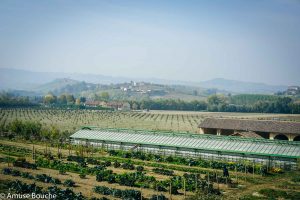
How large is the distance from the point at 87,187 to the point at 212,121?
36.1m

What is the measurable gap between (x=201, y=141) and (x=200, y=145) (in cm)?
111

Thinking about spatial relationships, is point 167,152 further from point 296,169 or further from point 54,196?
point 54,196

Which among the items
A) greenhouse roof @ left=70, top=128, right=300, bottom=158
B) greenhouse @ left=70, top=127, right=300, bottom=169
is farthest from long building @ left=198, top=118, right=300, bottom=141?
greenhouse @ left=70, top=127, right=300, bottom=169

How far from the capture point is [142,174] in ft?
120

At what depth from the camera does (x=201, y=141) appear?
48781mm

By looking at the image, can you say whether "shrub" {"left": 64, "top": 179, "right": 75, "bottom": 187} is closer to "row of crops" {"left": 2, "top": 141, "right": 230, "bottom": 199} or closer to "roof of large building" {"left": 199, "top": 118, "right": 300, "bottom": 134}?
"row of crops" {"left": 2, "top": 141, "right": 230, "bottom": 199}

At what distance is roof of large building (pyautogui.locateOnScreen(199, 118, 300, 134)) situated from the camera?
5836 cm

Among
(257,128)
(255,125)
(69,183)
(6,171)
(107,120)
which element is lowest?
(107,120)

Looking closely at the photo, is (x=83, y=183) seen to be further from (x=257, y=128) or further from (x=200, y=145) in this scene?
(x=257, y=128)

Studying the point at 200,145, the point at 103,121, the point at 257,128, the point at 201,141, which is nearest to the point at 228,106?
the point at 103,121

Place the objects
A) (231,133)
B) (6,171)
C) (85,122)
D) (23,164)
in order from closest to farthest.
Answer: (6,171) → (23,164) → (231,133) → (85,122)

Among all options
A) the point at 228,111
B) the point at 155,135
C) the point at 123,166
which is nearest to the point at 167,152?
the point at 155,135

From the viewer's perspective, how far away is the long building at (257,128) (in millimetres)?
57875

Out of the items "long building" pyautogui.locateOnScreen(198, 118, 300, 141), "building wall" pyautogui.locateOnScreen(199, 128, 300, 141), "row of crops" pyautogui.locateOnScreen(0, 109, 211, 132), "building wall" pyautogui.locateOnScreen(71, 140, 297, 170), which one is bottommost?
"row of crops" pyautogui.locateOnScreen(0, 109, 211, 132)
